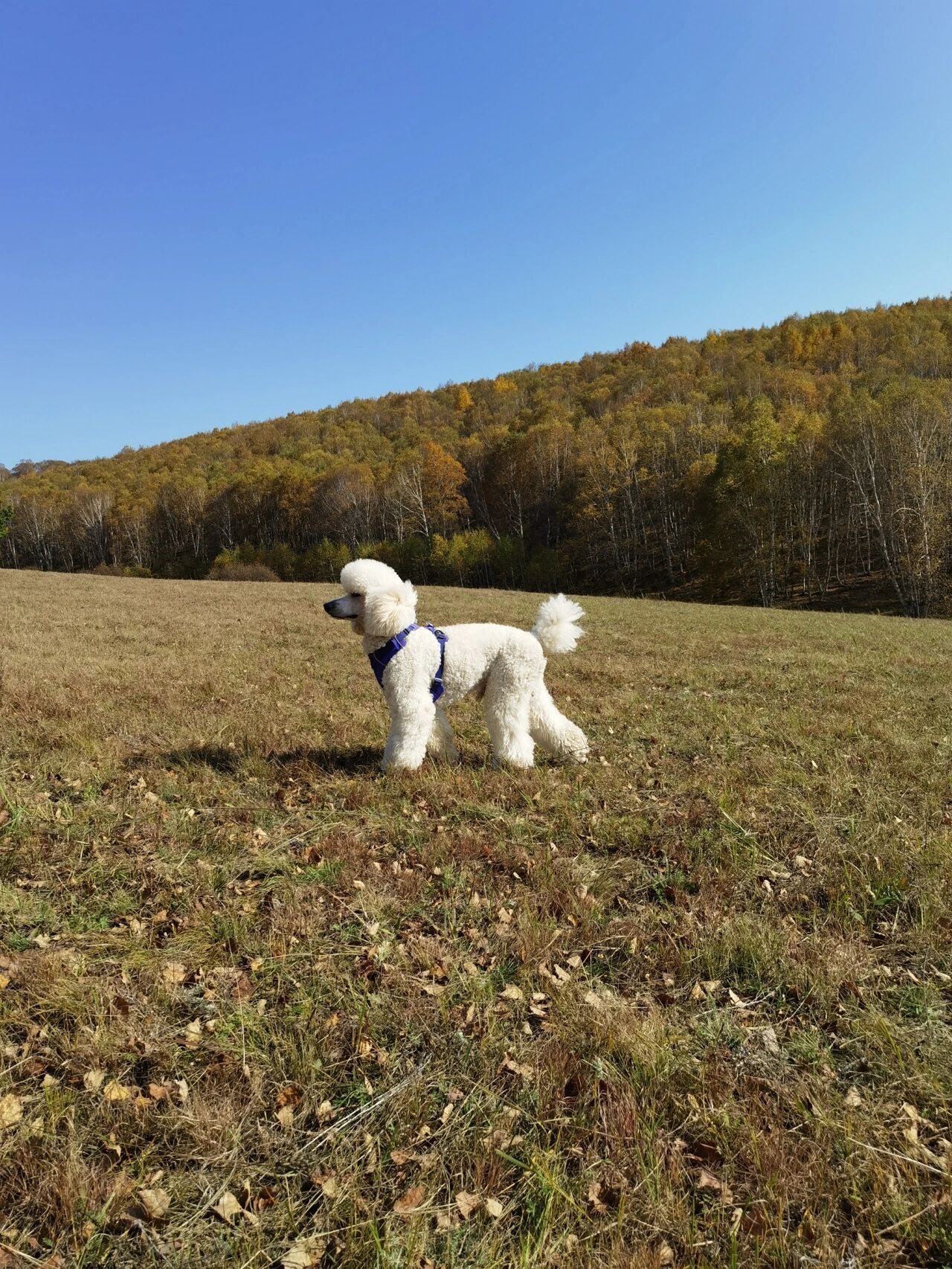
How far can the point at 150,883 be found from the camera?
4.16 m

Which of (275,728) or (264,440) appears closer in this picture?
(275,728)

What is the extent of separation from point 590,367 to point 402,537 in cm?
7315

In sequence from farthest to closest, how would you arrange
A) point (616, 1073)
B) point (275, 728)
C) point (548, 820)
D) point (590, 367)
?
point (590, 367), point (275, 728), point (548, 820), point (616, 1073)

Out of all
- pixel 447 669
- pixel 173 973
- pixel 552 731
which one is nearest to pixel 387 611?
pixel 447 669

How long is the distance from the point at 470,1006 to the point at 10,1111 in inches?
78.1

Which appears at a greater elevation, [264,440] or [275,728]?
[264,440]

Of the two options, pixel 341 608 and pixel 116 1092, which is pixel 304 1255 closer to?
pixel 116 1092

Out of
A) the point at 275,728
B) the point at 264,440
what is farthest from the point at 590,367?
the point at 275,728

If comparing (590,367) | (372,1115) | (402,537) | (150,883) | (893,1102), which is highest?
(590,367)

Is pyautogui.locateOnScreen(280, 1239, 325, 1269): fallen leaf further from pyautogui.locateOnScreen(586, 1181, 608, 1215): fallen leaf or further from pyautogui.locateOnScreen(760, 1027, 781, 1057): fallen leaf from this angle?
pyautogui.locateOnScreen(760, 1027, 781, 1057): fallen leaf

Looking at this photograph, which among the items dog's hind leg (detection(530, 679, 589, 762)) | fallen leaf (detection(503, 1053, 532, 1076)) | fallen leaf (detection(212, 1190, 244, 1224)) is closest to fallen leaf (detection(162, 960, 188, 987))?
fallen leaf (detection(212, 1190, 244, 1224))

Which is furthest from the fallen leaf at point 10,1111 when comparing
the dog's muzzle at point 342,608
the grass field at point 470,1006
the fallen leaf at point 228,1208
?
the dog's muzzle at point 342,608

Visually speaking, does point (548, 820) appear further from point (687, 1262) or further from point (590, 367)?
point (590, 367)

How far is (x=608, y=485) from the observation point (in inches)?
2515
